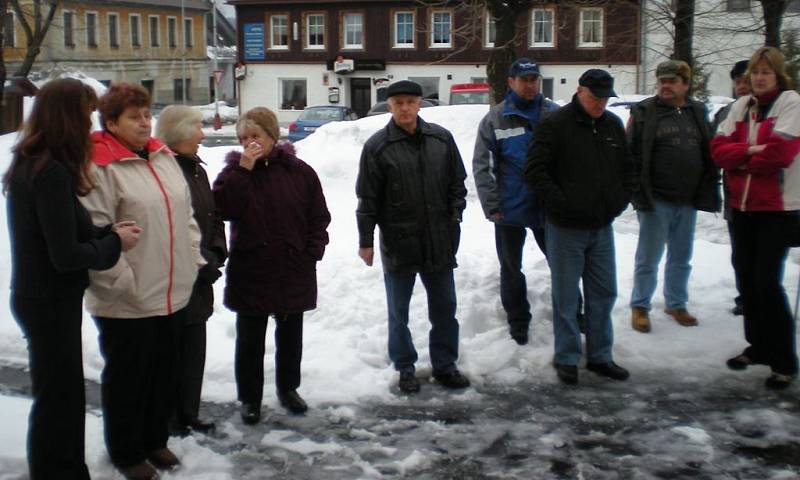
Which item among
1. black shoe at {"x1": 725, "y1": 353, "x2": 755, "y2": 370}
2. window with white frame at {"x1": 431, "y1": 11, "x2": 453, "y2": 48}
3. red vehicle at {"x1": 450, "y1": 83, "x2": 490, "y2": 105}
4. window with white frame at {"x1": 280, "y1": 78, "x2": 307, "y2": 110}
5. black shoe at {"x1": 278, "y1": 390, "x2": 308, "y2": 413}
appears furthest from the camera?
window with white frame at {"x1": 280, "y1": 78, "x2": 307, "y2": 110}

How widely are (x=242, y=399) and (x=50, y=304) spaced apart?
1770 mm

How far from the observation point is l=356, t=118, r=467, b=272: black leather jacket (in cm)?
600

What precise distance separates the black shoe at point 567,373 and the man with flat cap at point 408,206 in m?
0.64

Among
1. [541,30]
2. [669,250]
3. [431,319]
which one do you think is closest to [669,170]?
[669,250]

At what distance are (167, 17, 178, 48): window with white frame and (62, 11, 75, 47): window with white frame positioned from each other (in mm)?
8141

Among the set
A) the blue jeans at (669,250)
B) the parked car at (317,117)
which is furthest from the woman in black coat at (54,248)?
the parked car at (317,117)

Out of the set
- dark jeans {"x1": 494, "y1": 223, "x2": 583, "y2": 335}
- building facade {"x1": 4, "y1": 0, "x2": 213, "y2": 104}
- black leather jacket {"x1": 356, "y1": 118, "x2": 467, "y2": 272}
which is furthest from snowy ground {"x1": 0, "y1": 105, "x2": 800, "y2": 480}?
building facade {"x1": 4, "y1": 0, "x2": 213, "y2": 104}

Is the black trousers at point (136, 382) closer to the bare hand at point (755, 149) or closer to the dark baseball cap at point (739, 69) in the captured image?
the bare hand at point (755, 149)

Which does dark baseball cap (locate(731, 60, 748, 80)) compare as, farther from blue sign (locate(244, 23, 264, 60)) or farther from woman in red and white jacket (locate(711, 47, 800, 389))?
blue sign (locate(244, 23, 264, 60))

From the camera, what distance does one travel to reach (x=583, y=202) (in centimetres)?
611

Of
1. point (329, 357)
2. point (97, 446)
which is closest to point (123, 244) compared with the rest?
point (97, 446)

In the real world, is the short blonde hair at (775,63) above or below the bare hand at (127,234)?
above

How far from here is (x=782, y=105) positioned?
6008 millimetres

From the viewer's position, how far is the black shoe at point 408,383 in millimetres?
6113
